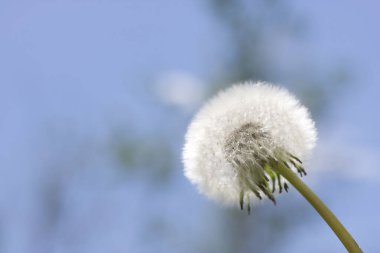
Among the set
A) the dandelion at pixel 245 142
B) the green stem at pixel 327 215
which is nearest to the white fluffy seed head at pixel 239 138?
the dandelion at pixel 245 142

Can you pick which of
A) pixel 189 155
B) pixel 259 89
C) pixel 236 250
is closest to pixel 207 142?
pixel 189 155

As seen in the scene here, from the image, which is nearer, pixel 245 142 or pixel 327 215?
pixel 327 215

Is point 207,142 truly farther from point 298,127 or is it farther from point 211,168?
point 298,127

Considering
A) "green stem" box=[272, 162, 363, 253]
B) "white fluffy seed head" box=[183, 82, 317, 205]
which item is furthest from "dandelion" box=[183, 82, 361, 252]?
Result: "green stem" box=[272, 162, 363, 253]

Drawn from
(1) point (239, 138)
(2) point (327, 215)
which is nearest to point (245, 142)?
(1) point (239, 138)

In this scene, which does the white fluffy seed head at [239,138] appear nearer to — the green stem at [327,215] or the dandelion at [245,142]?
the dandelion at [245,142]

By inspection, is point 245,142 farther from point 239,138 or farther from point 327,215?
point 327,215

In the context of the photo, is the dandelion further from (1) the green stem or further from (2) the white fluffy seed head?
(1) the green stem
